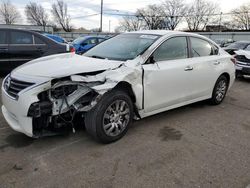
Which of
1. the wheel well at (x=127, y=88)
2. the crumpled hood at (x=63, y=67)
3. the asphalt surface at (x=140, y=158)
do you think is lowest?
the asphalt surface at (x=140, y=158)

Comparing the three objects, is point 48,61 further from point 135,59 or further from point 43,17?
point 43,17

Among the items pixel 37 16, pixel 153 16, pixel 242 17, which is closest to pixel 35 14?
pixel 37 16

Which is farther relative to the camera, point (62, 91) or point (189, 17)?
point (189, 17)

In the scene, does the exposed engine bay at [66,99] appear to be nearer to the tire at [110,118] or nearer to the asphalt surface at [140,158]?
the tire at [110,118]

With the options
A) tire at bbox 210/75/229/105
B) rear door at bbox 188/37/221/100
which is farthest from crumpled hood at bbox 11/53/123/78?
tire at bbox 210/75/229/105

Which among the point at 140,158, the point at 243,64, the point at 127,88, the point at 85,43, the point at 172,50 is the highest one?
the point at 85,43

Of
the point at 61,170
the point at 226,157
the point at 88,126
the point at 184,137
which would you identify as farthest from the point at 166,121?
the point at 61,170

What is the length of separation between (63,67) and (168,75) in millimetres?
1667

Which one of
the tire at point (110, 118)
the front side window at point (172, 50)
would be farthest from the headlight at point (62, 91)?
the front side window at point (172, 50)

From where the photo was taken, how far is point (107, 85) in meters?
3.04

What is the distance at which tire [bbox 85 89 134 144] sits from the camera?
308cm

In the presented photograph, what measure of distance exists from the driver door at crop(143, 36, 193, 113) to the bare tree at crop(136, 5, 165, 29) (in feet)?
192

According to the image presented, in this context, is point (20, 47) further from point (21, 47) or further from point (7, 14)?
point (7, 14)

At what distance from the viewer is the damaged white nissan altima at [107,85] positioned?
2.91 metres
